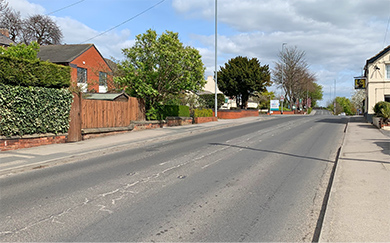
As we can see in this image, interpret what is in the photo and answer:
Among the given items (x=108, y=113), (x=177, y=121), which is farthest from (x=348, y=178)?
(x=177, y=121)

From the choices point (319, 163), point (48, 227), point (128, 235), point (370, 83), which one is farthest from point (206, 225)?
point (370, 83)

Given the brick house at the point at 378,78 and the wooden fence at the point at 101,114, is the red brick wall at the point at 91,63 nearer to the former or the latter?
the wooden fence at the point at 101,114

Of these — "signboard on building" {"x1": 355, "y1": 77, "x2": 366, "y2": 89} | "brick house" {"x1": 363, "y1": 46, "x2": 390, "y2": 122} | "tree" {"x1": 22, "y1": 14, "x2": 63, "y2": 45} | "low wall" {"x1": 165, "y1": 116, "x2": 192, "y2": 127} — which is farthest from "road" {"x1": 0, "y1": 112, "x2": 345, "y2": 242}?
"tree" {"x1": 22, "y1": 14, "x2": 63, "y2": 45}

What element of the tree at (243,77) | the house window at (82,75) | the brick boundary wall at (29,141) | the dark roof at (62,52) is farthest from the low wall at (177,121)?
the tree at (243,77)

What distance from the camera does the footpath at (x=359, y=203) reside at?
4.21 metres

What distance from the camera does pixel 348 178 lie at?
746 centimetres

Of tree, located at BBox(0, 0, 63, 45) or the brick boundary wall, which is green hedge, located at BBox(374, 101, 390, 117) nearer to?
the brick boundary wall

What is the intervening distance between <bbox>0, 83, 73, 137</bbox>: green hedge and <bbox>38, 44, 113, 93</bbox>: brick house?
1883 cm

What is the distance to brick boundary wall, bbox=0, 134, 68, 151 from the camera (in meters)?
11.5

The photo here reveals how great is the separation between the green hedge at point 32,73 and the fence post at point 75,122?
927 millimetres

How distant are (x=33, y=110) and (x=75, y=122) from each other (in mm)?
2332

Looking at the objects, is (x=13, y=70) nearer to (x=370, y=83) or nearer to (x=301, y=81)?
(x=370, y=83)

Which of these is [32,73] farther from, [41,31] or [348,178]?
[41,31]

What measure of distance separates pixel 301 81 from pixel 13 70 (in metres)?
66.1
